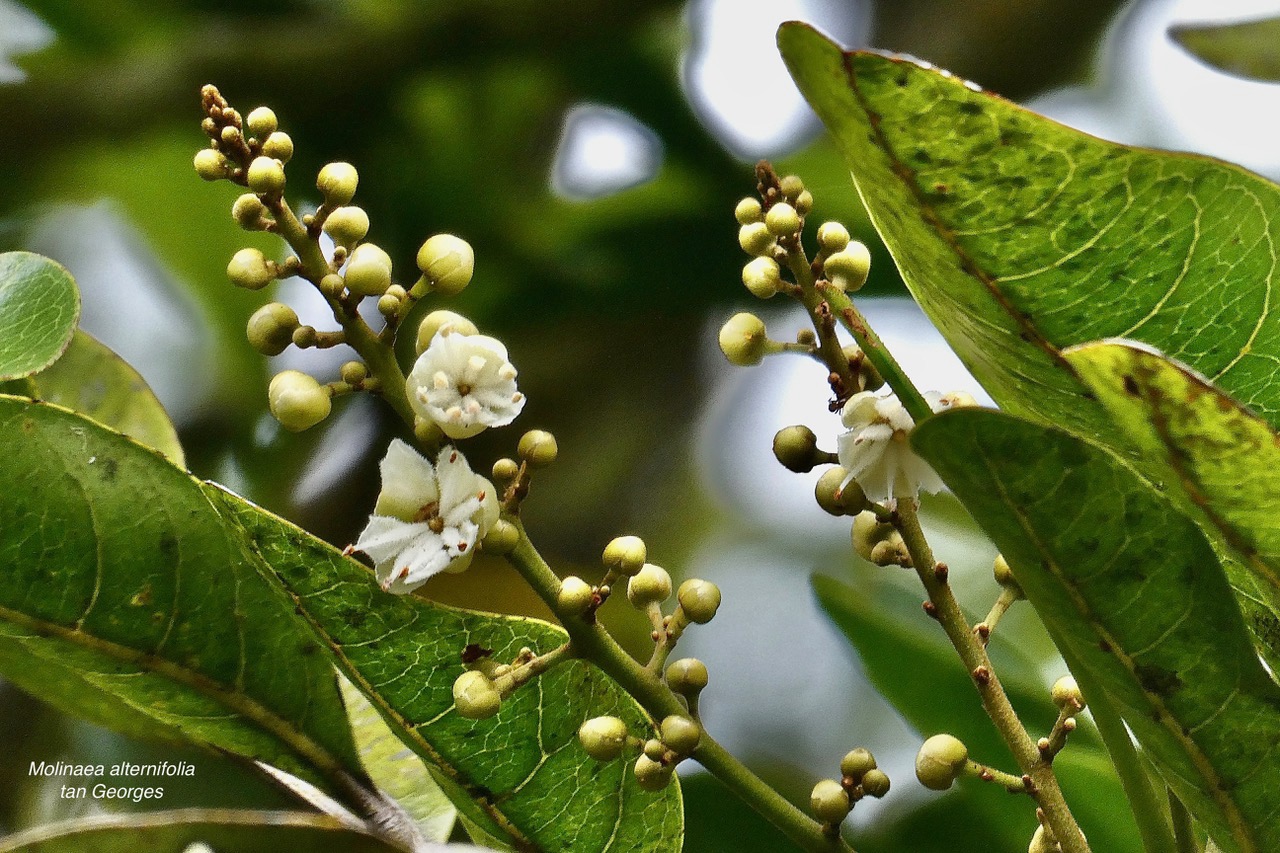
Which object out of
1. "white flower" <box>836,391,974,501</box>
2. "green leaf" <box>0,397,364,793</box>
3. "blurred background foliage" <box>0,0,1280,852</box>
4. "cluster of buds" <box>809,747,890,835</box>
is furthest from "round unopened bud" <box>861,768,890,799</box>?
"blurred background foliage" <box>0,0,1280,852</box>

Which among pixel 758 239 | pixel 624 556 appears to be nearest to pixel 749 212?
pixel 758 239

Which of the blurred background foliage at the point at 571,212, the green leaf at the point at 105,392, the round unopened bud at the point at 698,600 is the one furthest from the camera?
the blurred background foliage at the point at 571,212

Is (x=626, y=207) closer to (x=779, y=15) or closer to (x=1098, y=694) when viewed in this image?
(x=779, y=15)

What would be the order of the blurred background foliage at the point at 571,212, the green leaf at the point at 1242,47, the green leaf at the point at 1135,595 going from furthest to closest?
the blurred background foliage at the point at 571,212 → the green leaf at the point at 1242,47 → the green leaf at the point at 1135,595

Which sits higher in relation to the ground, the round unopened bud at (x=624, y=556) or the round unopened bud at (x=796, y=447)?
the round unopened bud at (x=796, y=447)

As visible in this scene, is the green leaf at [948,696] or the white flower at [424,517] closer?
the white flower at [424,517]

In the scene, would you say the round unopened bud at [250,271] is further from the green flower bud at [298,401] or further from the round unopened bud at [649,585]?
the round unopened bud at [649,585]

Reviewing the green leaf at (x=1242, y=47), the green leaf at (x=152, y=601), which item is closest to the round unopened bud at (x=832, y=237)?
the green leaf at (x=152, y=601)
